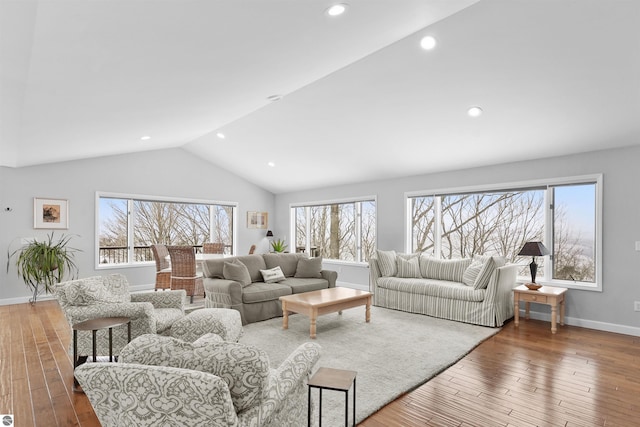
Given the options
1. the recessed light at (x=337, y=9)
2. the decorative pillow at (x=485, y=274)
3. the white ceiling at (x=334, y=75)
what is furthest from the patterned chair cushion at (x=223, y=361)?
the decorative pillow at (x=485, y=274)

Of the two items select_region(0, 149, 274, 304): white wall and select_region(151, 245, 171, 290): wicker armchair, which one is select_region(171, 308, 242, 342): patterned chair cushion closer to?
select_region(151, 245, 171, 290): wicker armchair

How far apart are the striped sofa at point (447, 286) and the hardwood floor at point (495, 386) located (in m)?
0.51

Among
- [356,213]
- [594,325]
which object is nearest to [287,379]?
[594,325]

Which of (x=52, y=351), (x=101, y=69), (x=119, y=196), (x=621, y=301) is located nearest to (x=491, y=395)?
(x=621, y=301)

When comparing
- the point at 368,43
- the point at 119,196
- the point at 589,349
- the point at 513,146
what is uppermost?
A: the point at 368,43

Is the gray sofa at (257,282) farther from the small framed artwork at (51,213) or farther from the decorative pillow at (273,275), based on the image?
the small framed artwork at (51,213)

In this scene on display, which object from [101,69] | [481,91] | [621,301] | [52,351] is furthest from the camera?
[621,301]

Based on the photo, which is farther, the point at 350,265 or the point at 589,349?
the point at 350,265

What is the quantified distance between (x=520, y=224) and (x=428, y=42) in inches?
136

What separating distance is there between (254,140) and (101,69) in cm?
410

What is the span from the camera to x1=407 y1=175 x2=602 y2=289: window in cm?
469

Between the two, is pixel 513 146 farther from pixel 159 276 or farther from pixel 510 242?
pixel 159 276

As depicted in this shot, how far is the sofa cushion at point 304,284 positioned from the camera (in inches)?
206

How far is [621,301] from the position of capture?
4312 mm
